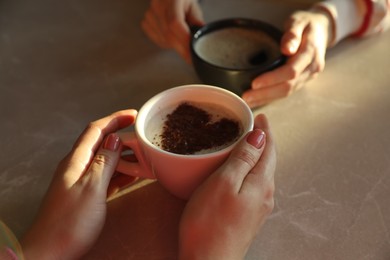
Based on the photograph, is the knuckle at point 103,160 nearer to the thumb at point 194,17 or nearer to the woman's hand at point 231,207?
the woman's hand at point 231,207

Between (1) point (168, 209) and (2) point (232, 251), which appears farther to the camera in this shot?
(1) point (168, 209)

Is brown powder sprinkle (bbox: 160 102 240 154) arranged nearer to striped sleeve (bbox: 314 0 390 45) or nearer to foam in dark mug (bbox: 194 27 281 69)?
foam in dark mug (bbox: 194 27 281 69)

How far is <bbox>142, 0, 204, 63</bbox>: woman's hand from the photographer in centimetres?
85

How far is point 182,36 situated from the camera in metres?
0.84

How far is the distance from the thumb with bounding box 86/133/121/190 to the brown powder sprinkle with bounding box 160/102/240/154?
7cm

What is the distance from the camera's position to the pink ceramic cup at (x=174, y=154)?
57 centimetres

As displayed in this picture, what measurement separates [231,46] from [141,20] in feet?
0.91

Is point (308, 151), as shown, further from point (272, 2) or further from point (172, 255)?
point (272, 2)

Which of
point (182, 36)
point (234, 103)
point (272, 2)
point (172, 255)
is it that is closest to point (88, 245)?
point (172, 255)

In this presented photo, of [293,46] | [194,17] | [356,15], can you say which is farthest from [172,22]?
[356,15]

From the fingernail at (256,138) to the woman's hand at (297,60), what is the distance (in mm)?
171

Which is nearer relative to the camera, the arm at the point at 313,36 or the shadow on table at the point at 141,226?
the shadow on table at the point at 141,226

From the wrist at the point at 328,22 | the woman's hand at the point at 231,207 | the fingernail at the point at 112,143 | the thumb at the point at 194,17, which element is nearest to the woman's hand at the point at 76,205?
the fingernail at the point at 112,143

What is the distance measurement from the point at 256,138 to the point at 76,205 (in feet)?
0.77
